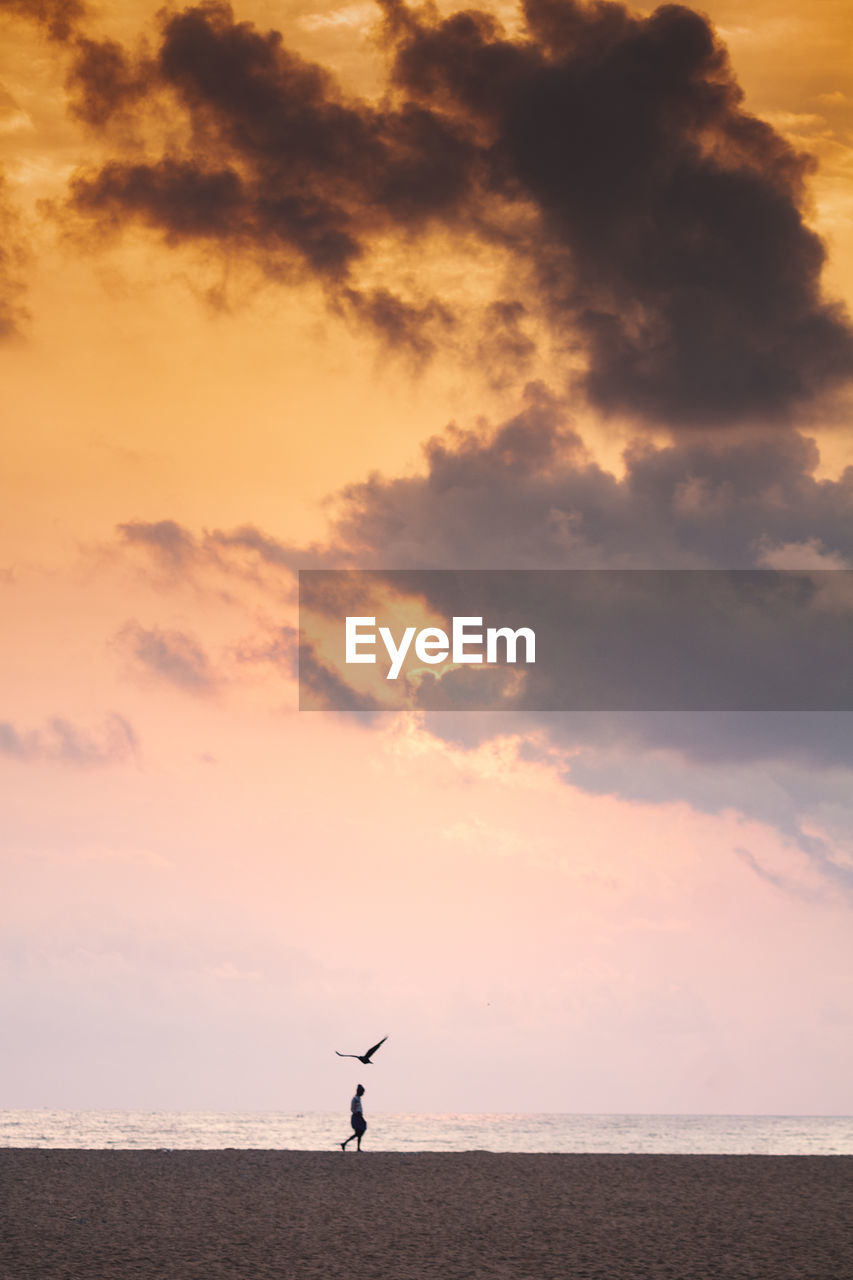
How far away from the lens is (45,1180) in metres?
30.5

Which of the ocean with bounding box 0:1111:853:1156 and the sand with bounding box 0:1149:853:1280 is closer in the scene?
the sand with bounding box 0:1149:853:1280

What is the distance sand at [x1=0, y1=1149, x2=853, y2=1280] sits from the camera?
20.7 metres

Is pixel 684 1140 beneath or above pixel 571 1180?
beneath

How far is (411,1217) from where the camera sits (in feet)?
84.2

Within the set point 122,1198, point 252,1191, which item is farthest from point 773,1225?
point 122,1198

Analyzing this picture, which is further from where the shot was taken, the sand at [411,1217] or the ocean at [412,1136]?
the ocean at [412,1136]

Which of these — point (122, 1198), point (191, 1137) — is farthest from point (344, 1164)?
point (191, 1137)

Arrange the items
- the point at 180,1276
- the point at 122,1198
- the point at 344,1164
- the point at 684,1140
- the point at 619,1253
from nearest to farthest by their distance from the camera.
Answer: the point at 180,1276 < the point at 619,1253 < the point at 122,1198 < the point at 344,1164 < the point at 684,1140

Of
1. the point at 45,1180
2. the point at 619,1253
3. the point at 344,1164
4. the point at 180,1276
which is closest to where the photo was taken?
the point at 180,1276

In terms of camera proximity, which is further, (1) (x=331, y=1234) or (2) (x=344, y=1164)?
(2) (x=344, y=1164)

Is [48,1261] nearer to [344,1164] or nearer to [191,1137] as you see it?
[344,1164]

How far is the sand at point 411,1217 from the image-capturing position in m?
20.7

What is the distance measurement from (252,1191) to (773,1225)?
39.2 ft

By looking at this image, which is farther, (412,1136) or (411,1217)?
(412,1136)
